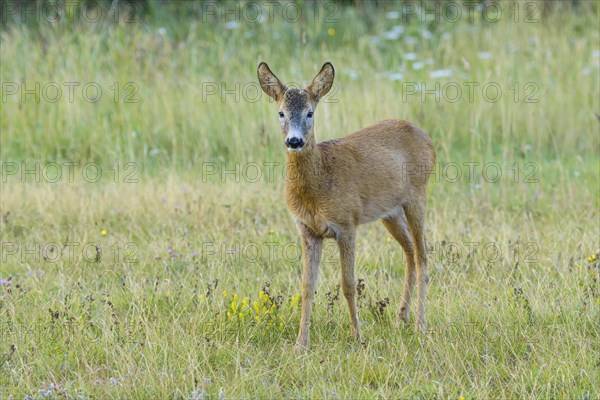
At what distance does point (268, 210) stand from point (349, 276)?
260 centimetres

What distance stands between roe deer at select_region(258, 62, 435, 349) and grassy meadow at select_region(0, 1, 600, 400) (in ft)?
1.01

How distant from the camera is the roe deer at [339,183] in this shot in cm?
523

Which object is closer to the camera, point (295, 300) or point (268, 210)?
point (295, 300)

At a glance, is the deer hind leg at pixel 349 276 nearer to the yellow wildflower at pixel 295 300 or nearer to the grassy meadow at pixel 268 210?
the grassy meadow at pixel 268 210

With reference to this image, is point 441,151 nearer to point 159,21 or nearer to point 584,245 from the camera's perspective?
point 584,245

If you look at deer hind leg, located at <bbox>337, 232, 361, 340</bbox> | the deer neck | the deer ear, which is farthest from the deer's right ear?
deer hind leg, located at <bbox>337, 232, 361, 340</bbox>

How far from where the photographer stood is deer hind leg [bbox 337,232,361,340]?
17.4 ft

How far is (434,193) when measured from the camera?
27.3ft

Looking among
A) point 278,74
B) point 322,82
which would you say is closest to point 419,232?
point 322,82

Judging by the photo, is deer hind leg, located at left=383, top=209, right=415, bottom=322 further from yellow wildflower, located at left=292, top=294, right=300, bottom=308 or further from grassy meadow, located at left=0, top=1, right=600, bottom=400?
yellow wildflower, located at left=292, top=294, right=300, bottom=308

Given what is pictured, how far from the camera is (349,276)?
17.5 ft

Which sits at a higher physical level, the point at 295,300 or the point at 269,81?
the point at 269,81

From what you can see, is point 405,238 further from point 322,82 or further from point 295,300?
point 322,82

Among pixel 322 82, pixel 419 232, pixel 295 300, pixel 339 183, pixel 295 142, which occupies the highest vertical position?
pixel 322 82
